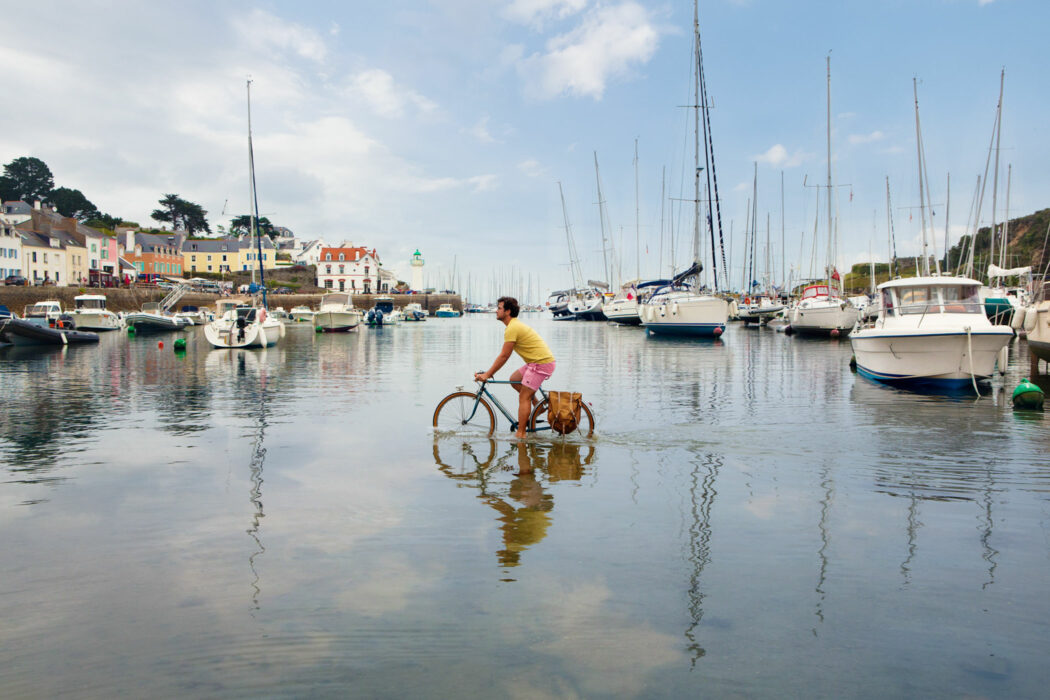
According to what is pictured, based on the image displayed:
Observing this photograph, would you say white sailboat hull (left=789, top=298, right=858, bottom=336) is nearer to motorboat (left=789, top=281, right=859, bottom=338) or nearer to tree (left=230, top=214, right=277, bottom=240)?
motorboat (left=789, top=281, right=859, bottom=338)

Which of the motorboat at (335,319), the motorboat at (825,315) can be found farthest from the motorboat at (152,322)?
the motorboat at (825,315)

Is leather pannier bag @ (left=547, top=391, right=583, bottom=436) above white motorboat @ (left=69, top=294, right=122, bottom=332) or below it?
below

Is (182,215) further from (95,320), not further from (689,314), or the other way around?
(689,314)

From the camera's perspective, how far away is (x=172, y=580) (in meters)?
5.32

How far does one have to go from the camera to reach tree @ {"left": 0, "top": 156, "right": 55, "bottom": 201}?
431 feet

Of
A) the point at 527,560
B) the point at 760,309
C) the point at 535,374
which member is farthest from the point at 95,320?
the point at 527,560

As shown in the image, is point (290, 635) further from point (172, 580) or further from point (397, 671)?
point (172, 580)

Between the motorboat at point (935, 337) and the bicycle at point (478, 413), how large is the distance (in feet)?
36.1

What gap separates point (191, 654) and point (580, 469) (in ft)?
18.3

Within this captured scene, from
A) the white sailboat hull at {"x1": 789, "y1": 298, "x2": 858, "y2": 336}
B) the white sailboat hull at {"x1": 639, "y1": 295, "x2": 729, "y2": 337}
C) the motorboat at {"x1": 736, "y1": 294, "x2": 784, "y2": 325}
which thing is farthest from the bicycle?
the motorboat at {"x1": 736, "y1": 294, "x2": 784, "y2": 325}

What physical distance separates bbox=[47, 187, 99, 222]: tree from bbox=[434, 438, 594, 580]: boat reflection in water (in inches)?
5883

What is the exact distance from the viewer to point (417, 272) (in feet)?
525

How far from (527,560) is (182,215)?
568ft

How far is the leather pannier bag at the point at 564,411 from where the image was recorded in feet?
34.3
